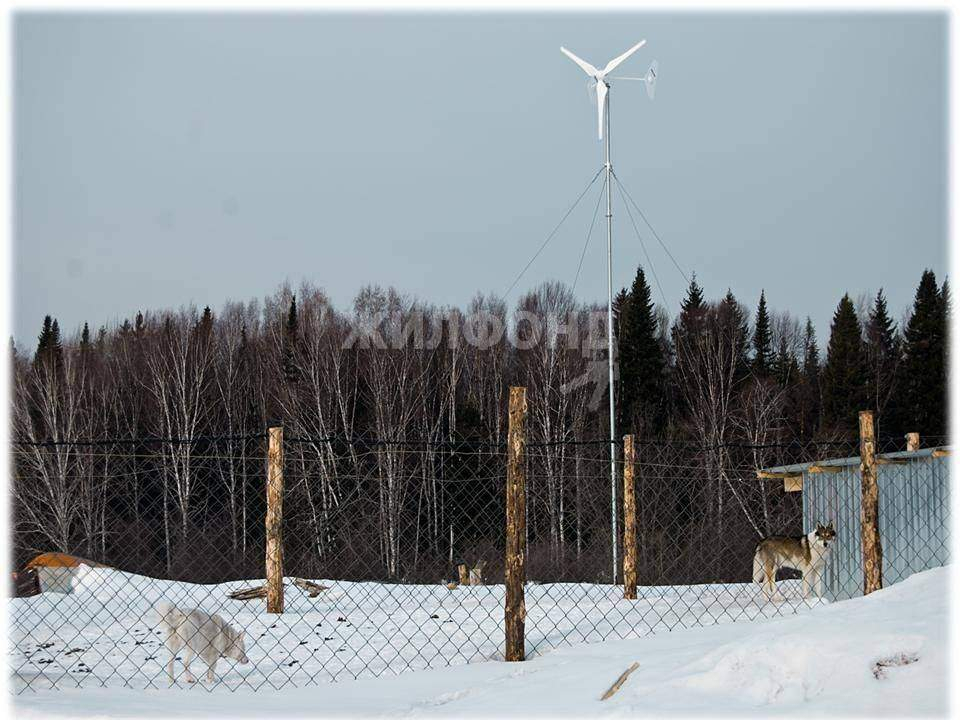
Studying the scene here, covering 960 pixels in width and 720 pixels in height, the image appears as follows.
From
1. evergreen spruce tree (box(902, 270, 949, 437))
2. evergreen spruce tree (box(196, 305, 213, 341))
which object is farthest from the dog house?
evergreen spruce tree (box(902, 270, 949, 437))

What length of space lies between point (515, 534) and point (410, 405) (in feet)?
80.2

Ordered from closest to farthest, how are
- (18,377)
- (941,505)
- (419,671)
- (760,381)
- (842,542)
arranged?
(419,671) → (941,505) → (842,542) → (18,377) → (760,381)

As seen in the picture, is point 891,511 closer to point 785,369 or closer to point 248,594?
point 248,594

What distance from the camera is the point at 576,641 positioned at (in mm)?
7352

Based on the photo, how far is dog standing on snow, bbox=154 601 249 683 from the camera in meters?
6.27

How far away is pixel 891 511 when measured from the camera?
11.6 m

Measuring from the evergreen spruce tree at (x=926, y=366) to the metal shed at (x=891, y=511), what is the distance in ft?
76.8

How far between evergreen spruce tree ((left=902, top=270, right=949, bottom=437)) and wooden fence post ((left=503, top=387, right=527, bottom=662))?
3190 cm

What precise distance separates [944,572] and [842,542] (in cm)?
810

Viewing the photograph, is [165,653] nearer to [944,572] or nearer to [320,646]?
[320,646]

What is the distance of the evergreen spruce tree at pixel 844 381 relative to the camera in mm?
34625

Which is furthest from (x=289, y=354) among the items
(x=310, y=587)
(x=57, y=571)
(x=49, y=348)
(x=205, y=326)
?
(x=310, y=587)

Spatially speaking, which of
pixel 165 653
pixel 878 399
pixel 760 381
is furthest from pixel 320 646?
pixel 878 399

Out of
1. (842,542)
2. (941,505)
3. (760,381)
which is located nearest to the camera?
(941,505)
